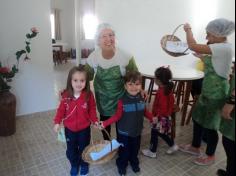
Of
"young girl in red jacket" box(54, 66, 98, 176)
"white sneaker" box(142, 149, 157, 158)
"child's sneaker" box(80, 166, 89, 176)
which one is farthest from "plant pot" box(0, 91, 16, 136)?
"white sneaker" box(142, 149, 157, 158)

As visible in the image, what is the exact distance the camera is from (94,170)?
6.03 ft

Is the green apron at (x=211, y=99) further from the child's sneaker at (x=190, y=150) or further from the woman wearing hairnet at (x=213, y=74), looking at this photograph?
the child's sneaker at (x=190, y=150)

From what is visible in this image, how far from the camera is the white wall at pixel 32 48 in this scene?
2482 mm

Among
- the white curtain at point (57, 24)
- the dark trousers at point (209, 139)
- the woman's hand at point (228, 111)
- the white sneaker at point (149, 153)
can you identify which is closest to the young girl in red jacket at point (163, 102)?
the white sneaker at point (149, 153)

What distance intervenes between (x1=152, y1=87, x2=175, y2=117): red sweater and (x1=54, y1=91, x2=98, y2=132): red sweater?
60cm

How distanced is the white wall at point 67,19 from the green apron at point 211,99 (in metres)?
2.18

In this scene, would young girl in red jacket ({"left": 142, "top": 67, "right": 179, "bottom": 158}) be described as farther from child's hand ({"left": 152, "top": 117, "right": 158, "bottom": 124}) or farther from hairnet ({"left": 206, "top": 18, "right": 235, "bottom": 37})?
hairnet ({"left": 206, "top": 18, "right": 235, "bottom": 37})

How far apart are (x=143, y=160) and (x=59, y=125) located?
0.88m

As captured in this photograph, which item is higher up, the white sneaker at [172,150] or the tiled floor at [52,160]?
the white sneaker at [172,150]

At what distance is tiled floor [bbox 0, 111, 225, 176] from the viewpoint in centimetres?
181

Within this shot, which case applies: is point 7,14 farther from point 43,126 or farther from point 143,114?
A: point 143,114

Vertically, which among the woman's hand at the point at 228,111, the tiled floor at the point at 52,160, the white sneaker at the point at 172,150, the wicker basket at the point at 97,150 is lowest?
the tiled floor at the point at 52,160

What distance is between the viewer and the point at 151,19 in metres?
3.67

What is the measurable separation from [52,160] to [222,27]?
5.87 feet
